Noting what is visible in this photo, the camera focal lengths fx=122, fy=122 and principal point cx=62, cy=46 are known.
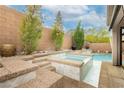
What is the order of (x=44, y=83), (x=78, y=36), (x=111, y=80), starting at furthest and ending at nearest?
1. (x=78, y=36)
2. (x=111, y=80)
3. (x=44, y=83)

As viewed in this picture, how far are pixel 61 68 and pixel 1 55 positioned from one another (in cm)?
225

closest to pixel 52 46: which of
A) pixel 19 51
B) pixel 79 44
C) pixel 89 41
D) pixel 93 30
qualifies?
pixel 19 51

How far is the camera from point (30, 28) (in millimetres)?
5262

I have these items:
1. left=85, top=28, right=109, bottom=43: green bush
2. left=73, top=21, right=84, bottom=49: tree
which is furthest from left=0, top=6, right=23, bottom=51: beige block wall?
left=85, top=28, right=109, bottom=43: green bush

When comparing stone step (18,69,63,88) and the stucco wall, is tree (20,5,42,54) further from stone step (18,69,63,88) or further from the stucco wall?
the stucco wall

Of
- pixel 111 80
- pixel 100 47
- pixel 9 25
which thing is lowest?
pixel 111 80

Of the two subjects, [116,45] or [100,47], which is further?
[100,47]

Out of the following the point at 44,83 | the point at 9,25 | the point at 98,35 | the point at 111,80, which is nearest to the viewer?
the point at 44,83

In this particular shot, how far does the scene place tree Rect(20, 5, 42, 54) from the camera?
519cm

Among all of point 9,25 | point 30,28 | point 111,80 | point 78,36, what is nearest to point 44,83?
point 111,80

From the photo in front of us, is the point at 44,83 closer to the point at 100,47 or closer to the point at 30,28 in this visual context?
the point at 30,28

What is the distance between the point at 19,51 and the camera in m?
5.45
